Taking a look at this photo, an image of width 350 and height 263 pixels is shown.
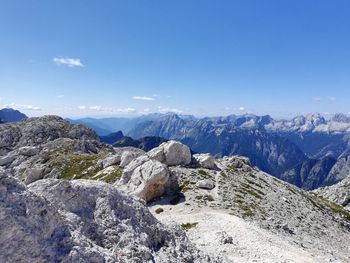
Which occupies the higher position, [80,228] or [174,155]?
[80,228]

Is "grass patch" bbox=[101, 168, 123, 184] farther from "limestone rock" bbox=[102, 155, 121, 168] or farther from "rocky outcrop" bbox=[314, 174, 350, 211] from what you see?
"rocky outcrop" bbox=[314, 174, 350, 211]

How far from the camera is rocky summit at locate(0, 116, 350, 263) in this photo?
522 inches

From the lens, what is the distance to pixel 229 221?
43188 mm

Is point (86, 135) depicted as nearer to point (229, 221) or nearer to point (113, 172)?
point (113, 172)

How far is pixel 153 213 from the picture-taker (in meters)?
51.6

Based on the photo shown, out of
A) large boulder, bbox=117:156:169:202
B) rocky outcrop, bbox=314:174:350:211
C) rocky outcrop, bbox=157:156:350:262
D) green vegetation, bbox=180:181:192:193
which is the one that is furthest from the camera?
rocky outcrop, bbox=314:174:350:211

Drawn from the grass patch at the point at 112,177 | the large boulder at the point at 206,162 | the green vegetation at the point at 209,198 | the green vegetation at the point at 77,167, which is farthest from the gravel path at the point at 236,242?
the green vegetation at the point at 77,167

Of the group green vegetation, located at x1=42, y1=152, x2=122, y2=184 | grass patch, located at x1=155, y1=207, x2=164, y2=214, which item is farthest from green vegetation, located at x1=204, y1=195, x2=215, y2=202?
green vegetation, located at x1=42, y1=152, x2=122, y2=184

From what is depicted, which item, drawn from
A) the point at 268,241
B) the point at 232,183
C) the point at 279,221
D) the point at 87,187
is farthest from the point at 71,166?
the point at 87,187

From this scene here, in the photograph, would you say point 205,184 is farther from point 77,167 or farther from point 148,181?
point 77,167

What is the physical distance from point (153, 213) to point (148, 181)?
6.97 meters

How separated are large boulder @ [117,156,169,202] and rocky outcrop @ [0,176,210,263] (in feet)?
121

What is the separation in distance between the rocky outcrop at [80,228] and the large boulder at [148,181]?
37.0 meters

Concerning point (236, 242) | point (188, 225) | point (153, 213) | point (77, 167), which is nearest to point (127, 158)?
point (77, 167)
